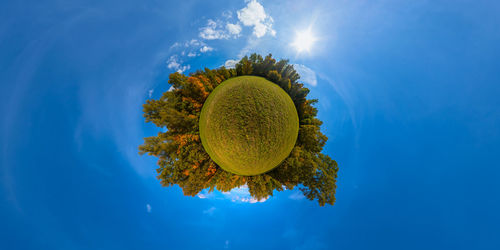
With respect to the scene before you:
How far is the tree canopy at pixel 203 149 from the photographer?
6883mm

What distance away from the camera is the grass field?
5371mm

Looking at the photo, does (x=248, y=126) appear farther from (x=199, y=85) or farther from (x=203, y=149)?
(x=199, y=85)

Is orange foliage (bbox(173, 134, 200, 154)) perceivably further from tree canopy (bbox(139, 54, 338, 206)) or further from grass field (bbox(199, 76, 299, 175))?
grass field (bbox(199, 76, 299, 175))

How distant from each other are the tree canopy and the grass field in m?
0.94

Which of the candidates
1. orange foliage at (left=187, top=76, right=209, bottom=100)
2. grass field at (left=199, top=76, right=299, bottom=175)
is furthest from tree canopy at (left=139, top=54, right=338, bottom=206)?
grass field at (left=199, top=76, right=299, bottom=175)

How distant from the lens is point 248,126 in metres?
5.31

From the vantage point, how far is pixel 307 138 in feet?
24.4

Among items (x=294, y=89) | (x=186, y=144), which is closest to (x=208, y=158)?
(x=186, y=144)

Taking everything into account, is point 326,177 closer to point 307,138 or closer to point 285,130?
point 307,138

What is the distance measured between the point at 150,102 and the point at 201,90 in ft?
7.69

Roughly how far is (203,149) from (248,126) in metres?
2.57

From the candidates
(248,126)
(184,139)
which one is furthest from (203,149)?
(248,126)

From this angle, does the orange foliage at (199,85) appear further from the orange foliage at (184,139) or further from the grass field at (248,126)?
the orange foliage at (184,139)

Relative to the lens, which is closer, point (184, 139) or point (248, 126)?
point (248, 126)
